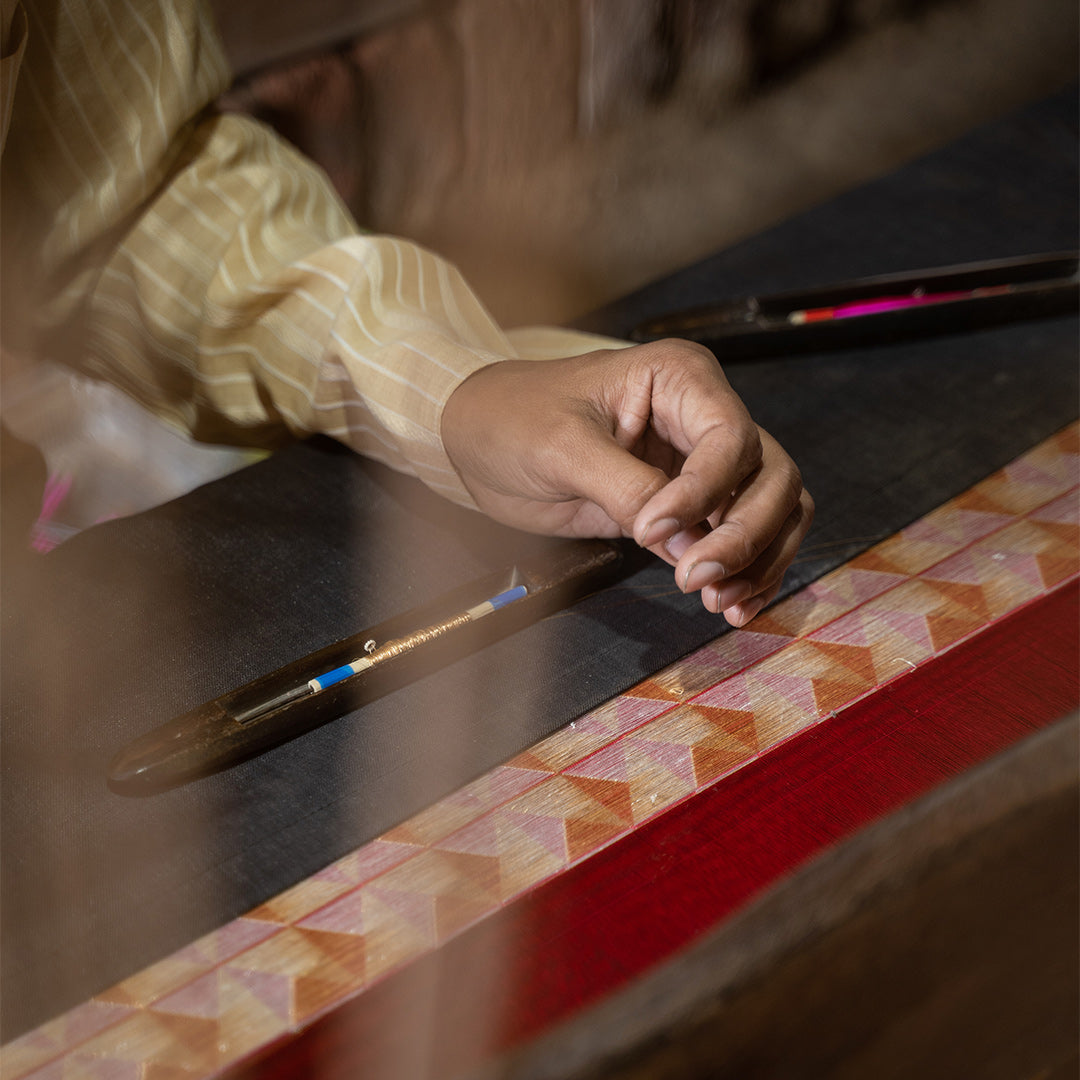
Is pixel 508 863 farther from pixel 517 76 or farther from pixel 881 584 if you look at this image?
pixel 517 76

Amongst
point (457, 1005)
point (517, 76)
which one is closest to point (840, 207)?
point (517, 76)

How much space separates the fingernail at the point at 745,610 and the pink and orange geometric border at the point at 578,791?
0.01 m

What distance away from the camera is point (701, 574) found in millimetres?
344

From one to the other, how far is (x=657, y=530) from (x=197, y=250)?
328 mm

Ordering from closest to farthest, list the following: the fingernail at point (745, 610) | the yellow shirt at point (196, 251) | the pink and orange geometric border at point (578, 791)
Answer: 1. the pink and orange geometric border at point (578, 791)
2. the fingernail at point (745, 610)
3. the yellow shirt at point (196, 251)

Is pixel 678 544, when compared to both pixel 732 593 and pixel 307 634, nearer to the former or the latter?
pixel 732 593

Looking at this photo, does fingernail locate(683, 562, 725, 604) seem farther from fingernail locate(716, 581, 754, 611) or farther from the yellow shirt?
the yellow shirt

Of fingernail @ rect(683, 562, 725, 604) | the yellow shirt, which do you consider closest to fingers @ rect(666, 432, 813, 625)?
fingernail @ rect(683, 562, 725, 604)

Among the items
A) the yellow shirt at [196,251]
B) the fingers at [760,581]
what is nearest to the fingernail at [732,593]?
the fingers at [760,581]

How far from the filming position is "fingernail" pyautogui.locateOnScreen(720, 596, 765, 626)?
38cm

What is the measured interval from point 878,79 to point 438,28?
1.30 ft

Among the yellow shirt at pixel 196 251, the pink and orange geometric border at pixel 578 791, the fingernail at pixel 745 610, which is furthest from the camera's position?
the yellow shirt at pixel 196 251

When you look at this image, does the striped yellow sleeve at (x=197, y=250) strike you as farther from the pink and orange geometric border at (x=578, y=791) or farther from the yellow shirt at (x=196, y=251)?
the pink and orange geometric border at (x=578, y=791)

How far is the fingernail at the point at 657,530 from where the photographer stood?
34 centimetres
